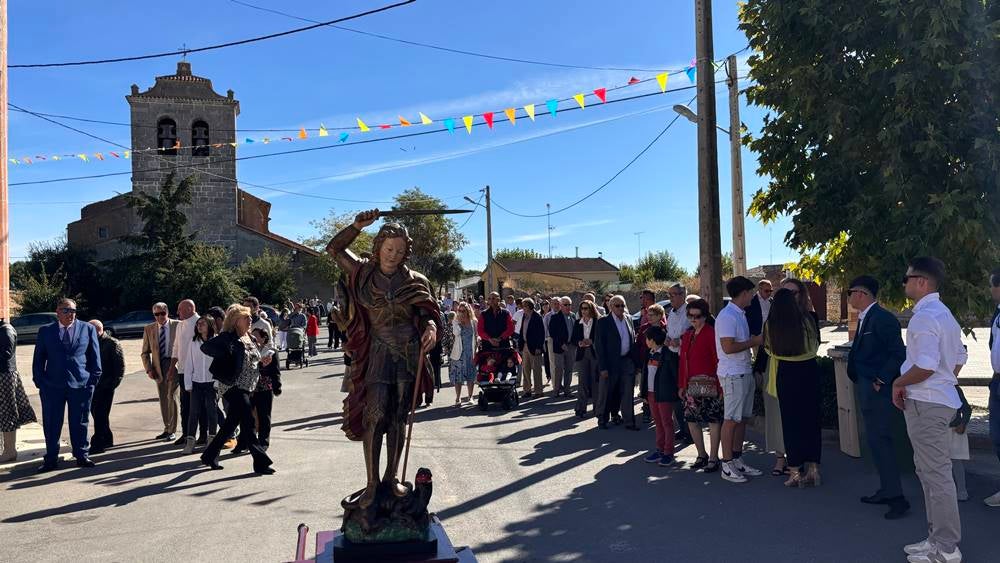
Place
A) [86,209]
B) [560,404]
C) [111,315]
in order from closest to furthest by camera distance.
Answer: [560,404]
[111,315]
[86,209]

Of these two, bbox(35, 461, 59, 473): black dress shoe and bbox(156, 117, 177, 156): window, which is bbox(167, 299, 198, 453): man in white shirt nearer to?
bbox(35, 461, 59, 473): black dress shoe

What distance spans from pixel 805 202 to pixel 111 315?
127 feet

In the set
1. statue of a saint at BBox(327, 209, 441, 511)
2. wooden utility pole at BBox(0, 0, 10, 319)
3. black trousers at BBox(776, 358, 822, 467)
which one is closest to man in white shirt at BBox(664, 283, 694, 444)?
black trousers at BBox(776, 358, 822, 467)

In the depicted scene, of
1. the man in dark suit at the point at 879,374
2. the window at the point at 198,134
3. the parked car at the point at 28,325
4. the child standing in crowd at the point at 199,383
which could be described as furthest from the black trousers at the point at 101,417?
the window at the point at 198,134

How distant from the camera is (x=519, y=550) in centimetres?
520

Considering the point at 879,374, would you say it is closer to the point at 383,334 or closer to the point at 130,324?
the point at 383,334

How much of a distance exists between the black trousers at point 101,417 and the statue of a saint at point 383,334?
19.7 ft

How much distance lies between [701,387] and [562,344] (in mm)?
5597

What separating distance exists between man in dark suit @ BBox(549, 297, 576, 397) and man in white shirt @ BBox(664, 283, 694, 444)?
3686 mm

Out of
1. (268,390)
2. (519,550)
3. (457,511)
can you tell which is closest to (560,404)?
(268,390)

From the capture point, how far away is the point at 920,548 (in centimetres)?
478

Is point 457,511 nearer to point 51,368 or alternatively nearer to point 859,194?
point 51,368

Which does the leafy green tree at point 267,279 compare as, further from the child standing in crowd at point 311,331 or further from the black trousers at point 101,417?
the black trousers at point 101,417

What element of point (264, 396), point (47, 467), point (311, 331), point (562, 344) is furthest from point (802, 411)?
point (311, 331)
